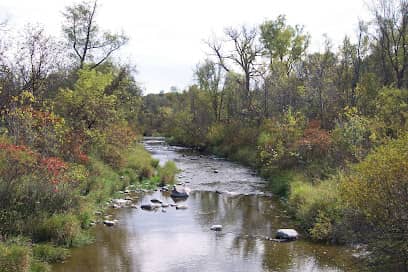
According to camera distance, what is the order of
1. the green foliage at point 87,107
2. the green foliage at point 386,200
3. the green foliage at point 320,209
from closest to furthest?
the green foliage at point 386,200 < the green foliage at point 320,209 < the green foliage at point 87,107

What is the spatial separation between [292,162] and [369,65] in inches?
608

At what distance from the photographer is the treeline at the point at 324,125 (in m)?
9.85

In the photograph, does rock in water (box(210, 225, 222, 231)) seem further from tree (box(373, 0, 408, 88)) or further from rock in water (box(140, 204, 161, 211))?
tree (box(373, 0, 408, 88))

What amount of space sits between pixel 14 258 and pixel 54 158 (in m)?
5.84

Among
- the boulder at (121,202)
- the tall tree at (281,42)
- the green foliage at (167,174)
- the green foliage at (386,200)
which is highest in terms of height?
the tall tree at (281,42)

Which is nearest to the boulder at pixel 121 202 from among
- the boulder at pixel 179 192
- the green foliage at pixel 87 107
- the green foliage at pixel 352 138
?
the boulder at pixel 179 192

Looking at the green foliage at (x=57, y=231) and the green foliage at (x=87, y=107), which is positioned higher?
the green foliage at (x=87, y=107)

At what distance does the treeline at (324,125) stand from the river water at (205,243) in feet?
3.52

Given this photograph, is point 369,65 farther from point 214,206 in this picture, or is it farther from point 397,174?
point 397,174

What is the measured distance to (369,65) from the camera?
3547 cm

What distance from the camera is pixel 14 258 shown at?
1074 cm

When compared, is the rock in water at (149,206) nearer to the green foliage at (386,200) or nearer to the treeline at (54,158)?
the treeline at (54,158)

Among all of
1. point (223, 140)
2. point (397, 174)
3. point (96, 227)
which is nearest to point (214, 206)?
point (96, 227)

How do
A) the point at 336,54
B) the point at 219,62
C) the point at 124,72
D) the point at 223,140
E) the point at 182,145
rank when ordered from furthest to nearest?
the point at 182,145
the point at 219,62
the point at 223,140
the point at 124,72
the point at 336,54
